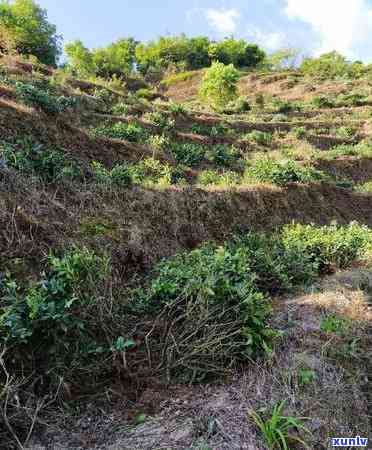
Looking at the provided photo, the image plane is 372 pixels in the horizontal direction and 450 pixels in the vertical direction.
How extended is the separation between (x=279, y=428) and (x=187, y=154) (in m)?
9.53

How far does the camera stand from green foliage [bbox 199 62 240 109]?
2436cm

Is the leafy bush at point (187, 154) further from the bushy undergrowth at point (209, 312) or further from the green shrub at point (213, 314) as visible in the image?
the green shrub at point (213, 314)

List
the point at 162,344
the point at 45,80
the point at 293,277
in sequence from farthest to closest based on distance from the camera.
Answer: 1. the point at 45,80
2. the point at 293,277
3. the point at 162,344

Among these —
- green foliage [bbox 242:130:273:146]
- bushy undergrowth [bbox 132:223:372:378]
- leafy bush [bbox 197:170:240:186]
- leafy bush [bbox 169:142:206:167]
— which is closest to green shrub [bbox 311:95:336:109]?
green foliage [bbox 242:130:273:146]

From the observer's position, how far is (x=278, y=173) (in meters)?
10.7

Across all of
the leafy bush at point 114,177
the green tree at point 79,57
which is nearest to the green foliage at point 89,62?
the green tree at point 79,57

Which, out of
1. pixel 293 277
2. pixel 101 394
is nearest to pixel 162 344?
pixel 101 394

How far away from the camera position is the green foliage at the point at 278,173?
10.6 m

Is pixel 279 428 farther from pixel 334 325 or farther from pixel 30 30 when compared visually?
pixel 30 30

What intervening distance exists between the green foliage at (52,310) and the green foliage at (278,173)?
757 centimetres

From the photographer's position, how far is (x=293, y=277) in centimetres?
607

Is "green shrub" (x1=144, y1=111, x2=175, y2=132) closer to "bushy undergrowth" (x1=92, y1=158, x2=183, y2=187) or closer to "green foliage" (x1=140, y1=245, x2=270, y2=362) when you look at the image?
"bushy undergrowth" (x1=92, y1=158, x2=183, y2=187)

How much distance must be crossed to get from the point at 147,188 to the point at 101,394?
493 centimetres

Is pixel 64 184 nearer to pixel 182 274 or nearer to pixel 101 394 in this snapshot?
pixel 182 274
